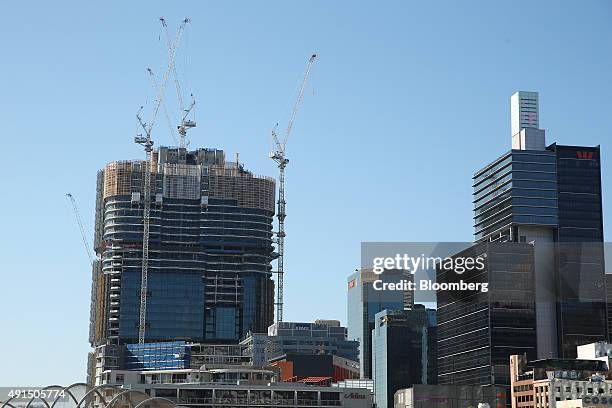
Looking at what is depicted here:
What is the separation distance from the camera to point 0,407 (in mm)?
103625

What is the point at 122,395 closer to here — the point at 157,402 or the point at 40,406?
the point at 157,402

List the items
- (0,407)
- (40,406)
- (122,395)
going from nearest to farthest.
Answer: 1. (122,395)
2. (0,407)
3. (40,406)

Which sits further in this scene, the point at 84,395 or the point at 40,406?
the point at 40,406

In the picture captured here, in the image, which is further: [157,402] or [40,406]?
[40,406]

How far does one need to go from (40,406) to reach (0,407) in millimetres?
9726

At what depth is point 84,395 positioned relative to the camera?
99.1 metres

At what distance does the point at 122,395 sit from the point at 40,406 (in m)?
19.6

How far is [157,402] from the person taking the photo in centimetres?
9894

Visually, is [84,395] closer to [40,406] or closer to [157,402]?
[157,402]

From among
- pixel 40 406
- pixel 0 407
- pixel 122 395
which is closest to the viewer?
pixel 122 395

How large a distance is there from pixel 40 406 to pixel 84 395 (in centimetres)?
1597

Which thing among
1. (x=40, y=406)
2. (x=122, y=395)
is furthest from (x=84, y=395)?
(x=40, y=406)

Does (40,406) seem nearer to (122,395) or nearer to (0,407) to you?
(0,407)

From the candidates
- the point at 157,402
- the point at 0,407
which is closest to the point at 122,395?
the point at 157,402
